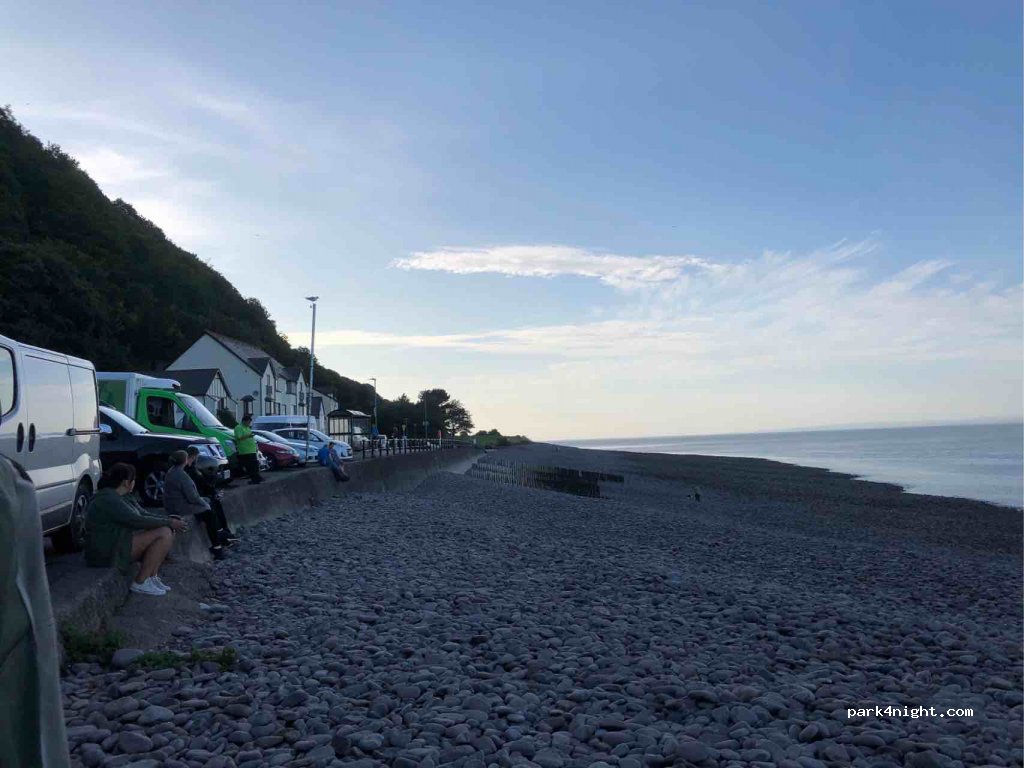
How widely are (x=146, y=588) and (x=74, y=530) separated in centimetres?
216

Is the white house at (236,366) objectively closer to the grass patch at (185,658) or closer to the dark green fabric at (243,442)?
the dark green fabric at (243,442)

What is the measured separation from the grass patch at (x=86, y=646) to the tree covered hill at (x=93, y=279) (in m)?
45.5

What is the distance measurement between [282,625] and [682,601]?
490 centimetres

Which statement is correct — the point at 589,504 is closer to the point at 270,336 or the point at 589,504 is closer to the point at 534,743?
the point at 534,743

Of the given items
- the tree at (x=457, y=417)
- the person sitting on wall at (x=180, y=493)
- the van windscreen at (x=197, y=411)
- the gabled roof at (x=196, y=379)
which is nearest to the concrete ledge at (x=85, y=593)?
the person sitting on wall at (x=180, y=493)

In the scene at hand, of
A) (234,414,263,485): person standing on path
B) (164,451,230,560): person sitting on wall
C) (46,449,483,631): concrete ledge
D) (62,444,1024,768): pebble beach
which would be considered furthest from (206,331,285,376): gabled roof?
(164,451,230,560): person sitting on wall

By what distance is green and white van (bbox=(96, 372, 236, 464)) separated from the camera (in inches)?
729

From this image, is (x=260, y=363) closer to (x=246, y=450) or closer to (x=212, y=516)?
(x=246, y=450)

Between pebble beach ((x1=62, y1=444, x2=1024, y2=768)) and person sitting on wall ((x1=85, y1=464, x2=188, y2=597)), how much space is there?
0.62 m

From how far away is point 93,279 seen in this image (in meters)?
67.1

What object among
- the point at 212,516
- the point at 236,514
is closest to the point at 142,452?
the point at 236,514

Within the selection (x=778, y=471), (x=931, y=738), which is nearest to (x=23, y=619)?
(x=931, y=738)

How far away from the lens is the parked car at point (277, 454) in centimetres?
2794

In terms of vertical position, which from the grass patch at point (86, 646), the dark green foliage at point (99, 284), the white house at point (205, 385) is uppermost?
the dark green foliage at point (99, 284)
